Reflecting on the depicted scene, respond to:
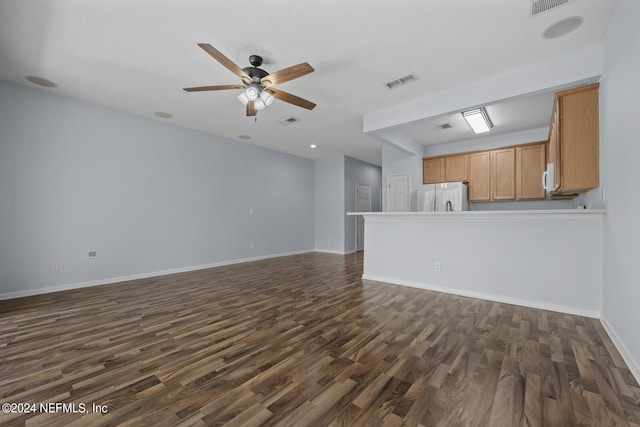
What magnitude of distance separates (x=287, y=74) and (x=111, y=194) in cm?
371

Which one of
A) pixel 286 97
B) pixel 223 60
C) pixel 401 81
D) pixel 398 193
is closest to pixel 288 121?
pixel 286 97

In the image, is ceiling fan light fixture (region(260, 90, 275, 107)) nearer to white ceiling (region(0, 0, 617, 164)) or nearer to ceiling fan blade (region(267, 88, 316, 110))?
ceiling fan blade (region(267, 88, 316, 110))

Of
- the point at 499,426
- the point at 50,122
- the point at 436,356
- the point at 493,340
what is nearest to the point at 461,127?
the point at 493,340

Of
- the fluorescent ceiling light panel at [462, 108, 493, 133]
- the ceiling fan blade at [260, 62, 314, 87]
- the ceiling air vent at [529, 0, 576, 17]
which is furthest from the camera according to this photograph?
the fluorescent ceiling light panel at [462, 108, 493, 133]

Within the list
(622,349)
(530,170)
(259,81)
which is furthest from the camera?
(530,170)

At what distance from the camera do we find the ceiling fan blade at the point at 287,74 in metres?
2.59

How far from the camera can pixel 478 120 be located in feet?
14.8

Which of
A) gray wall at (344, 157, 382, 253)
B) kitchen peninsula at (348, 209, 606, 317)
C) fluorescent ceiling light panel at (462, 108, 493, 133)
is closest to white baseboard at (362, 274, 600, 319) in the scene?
kitchen peninsula at (348, 209, 606, 317)

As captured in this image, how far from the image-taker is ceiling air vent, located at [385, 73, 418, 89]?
339 cm

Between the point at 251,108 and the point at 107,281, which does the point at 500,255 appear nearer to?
the point at 251,108

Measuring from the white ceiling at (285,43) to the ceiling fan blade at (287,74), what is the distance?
0.28 metres

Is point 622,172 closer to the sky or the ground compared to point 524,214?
closer to the sky

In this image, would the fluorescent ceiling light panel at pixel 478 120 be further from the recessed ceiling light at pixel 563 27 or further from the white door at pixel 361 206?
the white door at pixel 361 206

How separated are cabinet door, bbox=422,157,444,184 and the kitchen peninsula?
2487 mm
